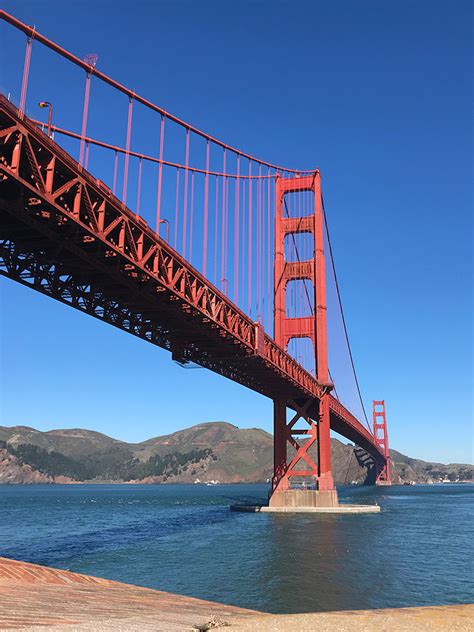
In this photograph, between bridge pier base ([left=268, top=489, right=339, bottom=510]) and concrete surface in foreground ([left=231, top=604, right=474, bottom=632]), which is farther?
bridge pier base ([left=268, top=489, right=339, bottom=510])

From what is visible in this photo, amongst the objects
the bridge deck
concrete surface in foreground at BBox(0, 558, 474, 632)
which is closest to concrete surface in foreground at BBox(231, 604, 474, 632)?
concrete surface in foreground at BBox(0, 558, 474, 632)

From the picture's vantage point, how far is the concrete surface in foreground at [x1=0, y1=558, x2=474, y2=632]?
324 inches

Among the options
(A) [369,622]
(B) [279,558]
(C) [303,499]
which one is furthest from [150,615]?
(C) [303,499]

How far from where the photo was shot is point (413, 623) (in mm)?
8305

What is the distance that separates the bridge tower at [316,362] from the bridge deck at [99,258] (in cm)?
1832

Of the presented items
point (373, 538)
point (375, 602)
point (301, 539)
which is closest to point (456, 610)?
point (375, 602)

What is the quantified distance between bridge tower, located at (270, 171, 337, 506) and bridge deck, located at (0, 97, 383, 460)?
721 inches

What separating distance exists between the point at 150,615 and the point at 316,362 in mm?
47849

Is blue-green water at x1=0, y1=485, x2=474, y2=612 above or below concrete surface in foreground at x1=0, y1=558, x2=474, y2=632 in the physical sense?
below

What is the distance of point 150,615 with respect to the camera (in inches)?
405

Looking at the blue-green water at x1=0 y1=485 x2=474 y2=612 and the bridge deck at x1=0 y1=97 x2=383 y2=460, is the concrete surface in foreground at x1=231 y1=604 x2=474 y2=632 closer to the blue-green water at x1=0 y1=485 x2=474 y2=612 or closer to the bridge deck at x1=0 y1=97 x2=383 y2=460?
the blue-green water at x1=0 y1=485 x2=474 y2=612

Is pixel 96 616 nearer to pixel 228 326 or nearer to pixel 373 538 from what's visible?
pixel 228 326

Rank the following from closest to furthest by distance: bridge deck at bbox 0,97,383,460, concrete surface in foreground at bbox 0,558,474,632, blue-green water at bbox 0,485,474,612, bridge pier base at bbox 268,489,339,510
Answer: concrete surface in foreground at bbox 0,558,474,632, bridge deck at bbox 0,97,383,460, blue-green water at bbox 0,485,474,612, bridge pier base at bbox 268,489,339,510

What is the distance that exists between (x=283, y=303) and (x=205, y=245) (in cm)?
2653
